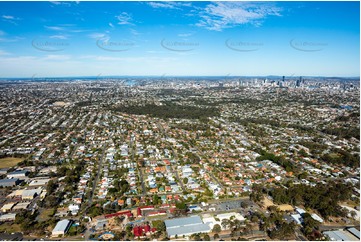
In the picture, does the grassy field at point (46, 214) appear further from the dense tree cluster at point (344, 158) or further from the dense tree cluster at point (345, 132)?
the dense tree cluster at point (345, 132)

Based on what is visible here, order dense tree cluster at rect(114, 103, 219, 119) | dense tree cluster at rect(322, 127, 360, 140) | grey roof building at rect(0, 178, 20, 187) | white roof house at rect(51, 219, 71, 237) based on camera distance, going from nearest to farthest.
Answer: white roof house at rect(51, 219, 71, 237) < grey roof building at rect(0, 178, 20, 187) < dense tree cluster at rect(322, 127, 360, 140) < dense tree cluster at rect(114, 103, 219, 119)

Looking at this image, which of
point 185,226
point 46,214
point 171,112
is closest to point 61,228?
point 46,214

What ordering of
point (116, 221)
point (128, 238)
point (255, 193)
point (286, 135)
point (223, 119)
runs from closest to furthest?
point (128, 238)
point (116, 221)
point (255, 193)
point (286, 135)
point (223, 119)

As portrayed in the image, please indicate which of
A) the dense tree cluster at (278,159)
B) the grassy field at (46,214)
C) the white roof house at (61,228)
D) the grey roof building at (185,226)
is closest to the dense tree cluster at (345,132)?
the dense tree cluster at (278,159)

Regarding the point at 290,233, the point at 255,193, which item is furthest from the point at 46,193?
the point at 290,233

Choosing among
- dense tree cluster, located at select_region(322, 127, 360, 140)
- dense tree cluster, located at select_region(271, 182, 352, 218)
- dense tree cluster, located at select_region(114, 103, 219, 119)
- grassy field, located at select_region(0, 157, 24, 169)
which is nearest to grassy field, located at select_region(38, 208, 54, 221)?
grassy field, located at select_region(0, 157, 24, 169)

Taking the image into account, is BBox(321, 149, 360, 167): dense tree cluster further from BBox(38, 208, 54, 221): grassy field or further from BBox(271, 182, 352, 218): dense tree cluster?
BBox(38, 208, 54, 221): grassy field

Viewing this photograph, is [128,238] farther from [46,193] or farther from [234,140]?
[234,140]
